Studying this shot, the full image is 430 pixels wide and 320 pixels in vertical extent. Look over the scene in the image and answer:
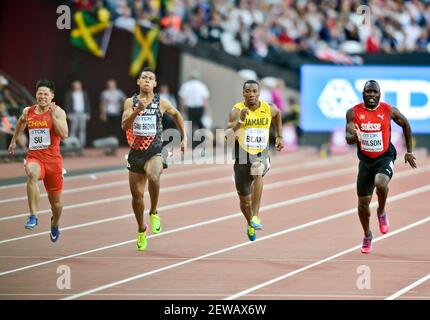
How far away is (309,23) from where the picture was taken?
3706 cm

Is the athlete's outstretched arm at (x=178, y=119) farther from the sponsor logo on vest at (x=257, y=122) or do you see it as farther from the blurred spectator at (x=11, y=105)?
the blurred spectator at (x=11, y=105)

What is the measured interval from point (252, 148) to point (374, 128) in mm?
1590

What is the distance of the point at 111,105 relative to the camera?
34.3 m

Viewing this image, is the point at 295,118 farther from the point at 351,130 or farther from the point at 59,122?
the point at 351,130

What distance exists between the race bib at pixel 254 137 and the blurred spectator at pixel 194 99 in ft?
61.5

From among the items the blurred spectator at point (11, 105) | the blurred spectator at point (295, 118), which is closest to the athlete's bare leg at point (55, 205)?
the blurred spectator at point (11, 105)

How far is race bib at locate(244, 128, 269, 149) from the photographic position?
51.7 feet

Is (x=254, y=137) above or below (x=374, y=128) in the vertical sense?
below

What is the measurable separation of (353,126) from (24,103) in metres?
16.3

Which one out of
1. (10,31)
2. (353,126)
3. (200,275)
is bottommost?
(200,275)

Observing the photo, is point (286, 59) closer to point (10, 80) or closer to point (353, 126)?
point (10, 80)

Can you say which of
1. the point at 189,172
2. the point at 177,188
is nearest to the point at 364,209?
the point at 177,188
